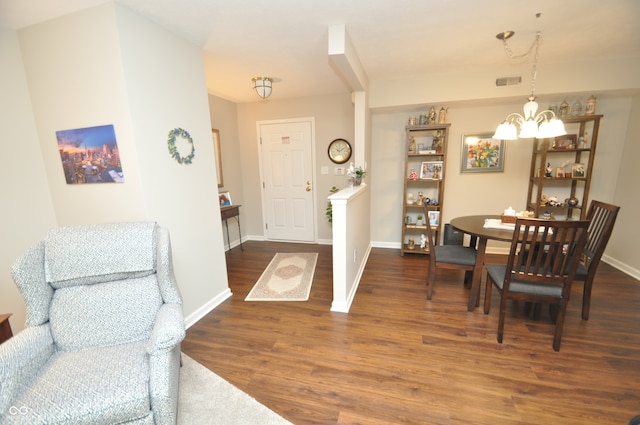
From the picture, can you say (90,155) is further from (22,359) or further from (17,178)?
(22,359)

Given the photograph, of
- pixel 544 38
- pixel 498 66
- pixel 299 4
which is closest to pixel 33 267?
pixel 299 4

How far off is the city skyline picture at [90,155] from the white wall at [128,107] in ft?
0.16

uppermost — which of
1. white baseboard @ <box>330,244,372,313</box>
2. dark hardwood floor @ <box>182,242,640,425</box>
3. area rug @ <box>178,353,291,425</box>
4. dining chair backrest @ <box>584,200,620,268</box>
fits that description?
dining chair backrest @ <box>584,200,620,268</box>

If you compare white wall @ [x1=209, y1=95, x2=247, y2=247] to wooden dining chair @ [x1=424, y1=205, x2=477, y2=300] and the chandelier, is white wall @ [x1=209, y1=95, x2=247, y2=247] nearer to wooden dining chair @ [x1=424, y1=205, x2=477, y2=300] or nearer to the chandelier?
wooden dining chair @ [x1=424, y1=205, x2=477, y2=300]

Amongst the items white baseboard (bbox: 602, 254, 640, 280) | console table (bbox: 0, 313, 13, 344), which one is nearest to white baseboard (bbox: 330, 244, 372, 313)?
console table (bbox: 0, 313, 13, 344)

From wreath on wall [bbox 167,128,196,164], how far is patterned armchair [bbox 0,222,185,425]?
2.44ft

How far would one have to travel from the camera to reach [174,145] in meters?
2.06

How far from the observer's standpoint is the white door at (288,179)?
4.27 metres

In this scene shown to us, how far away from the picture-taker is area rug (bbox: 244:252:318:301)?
273 cm

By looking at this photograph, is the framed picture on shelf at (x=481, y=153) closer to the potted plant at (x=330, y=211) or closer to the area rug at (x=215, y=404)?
the potted plant at (x=330, y=211)

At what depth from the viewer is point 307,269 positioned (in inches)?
134

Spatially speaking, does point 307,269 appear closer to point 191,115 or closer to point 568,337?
point 191,115

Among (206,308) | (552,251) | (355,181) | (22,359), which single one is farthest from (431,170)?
(22,359)

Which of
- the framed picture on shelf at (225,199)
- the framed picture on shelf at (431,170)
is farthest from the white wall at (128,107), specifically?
the framed picture on shelf at (431,170)
